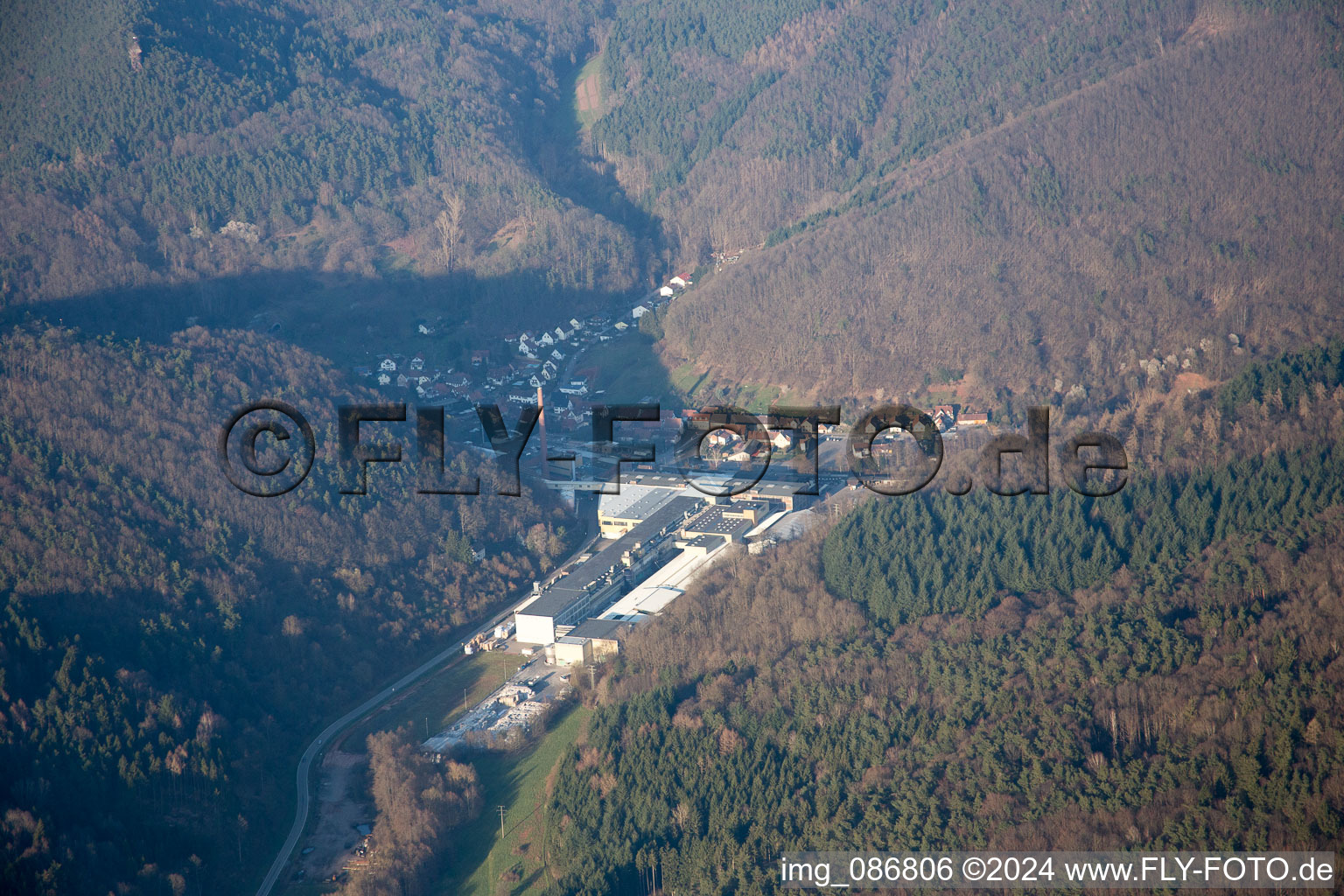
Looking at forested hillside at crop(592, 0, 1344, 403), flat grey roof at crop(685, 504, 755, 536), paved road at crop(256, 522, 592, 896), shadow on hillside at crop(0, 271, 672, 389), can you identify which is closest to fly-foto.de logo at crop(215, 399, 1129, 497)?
flat grey roof at crop(685, 504, 755, 536)

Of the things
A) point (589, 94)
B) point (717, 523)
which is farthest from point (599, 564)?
point (589, 94)

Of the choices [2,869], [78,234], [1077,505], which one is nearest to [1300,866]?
Result: [1077,505]

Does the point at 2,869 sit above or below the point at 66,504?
below

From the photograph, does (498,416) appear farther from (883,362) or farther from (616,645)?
(883,362)

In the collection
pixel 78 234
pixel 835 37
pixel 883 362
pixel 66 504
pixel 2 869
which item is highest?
pixel 835 37

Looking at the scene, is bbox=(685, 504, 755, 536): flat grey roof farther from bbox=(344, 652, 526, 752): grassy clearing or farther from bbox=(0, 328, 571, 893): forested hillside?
bbox=(344, 652, 526, 752): grassy clearing

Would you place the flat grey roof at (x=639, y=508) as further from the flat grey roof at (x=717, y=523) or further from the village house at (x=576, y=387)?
the village house at (x=576, y=387)

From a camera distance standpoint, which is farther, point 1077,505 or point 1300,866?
point 1077,505

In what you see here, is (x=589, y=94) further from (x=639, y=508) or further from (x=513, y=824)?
(x=513, y=824)
